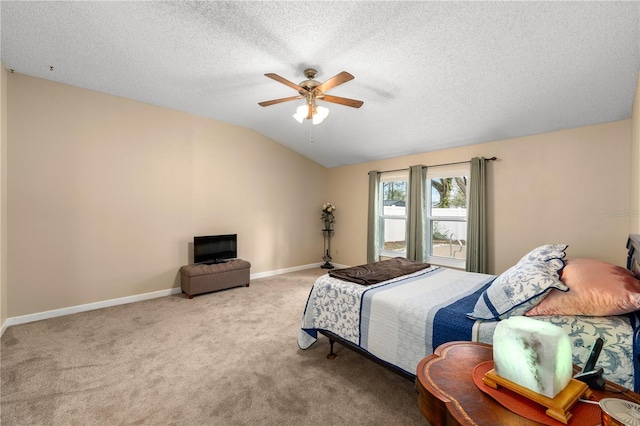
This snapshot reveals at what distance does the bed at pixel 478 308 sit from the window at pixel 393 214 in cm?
→ 269

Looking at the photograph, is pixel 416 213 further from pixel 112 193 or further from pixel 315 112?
pixel 112 193

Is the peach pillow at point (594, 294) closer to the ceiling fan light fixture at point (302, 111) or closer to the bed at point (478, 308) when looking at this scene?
the bed at point (478, 308)

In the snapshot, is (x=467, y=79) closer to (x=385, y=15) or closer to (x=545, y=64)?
(x=545, y=64)

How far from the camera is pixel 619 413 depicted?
0.71 m

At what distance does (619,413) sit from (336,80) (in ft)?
8.36

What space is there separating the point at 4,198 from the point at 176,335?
2556 millimetres

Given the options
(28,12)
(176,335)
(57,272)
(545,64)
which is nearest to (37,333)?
(57,272)

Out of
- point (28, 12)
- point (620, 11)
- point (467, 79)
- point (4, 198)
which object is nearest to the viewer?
point (620, 11)

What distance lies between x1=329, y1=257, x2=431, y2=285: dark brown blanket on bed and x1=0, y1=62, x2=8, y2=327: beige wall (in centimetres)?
369

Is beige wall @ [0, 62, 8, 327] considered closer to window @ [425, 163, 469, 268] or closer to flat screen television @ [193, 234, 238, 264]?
flat screen television @ [193, 234, 238, 264]

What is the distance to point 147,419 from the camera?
176cm

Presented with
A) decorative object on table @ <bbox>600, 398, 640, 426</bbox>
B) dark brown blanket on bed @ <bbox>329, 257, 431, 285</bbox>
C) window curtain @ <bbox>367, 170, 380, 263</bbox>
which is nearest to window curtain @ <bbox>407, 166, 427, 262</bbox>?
window curtain @ <bbox>367, 170, 380, 263</bbox>

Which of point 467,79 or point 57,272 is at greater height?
point 467,79

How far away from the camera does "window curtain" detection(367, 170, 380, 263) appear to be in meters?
5.57
